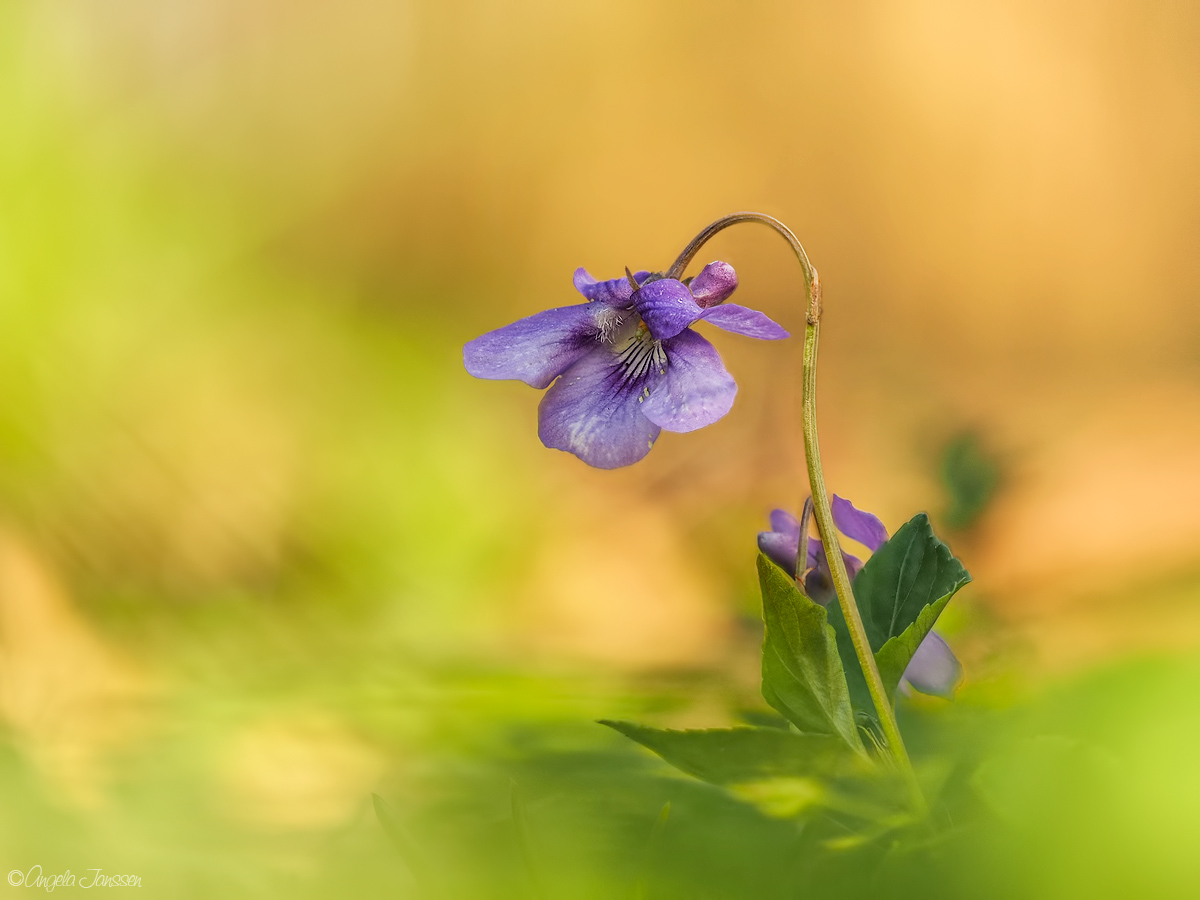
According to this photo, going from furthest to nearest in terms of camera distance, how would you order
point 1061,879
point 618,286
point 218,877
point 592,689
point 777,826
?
point 592,689 < point 218,877 < point 618,286 < point 777,826 < point 1061,879

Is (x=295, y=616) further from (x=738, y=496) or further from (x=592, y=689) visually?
(x=738, y=496)

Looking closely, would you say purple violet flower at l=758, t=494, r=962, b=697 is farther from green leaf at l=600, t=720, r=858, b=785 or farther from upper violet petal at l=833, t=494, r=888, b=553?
green leaf at l=600, t=720, r=858, b=785

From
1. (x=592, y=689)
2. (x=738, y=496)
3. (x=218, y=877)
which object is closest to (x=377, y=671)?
(x=592, y=689)
